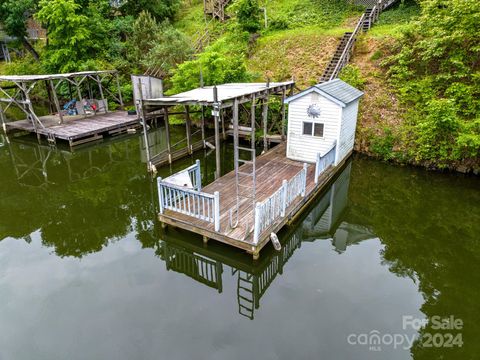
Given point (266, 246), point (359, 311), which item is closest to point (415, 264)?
point (359, 311)

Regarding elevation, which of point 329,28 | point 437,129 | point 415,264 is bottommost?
point 415,264

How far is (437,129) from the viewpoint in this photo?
12.3 m

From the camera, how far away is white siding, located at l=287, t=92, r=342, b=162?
37.3 ft

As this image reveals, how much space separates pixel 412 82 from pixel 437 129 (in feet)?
11.3

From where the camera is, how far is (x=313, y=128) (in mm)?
11844

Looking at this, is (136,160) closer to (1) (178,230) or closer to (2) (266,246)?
Result: (1) (178,230)

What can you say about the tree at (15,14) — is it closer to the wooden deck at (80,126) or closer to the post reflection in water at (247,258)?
the wooden deck at (80,126)

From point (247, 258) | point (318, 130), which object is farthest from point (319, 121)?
point (247, 258)

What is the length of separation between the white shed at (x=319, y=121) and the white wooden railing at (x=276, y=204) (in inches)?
93.3

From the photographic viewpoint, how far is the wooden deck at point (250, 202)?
7.71 m

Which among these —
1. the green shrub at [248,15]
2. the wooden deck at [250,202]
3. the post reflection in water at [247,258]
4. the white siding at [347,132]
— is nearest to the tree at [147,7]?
the green shrub at [248,15]

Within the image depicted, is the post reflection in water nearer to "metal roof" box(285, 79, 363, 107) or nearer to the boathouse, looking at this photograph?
the boathouse

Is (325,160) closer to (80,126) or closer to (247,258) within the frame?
(247,258)

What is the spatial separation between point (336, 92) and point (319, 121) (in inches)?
48.2
